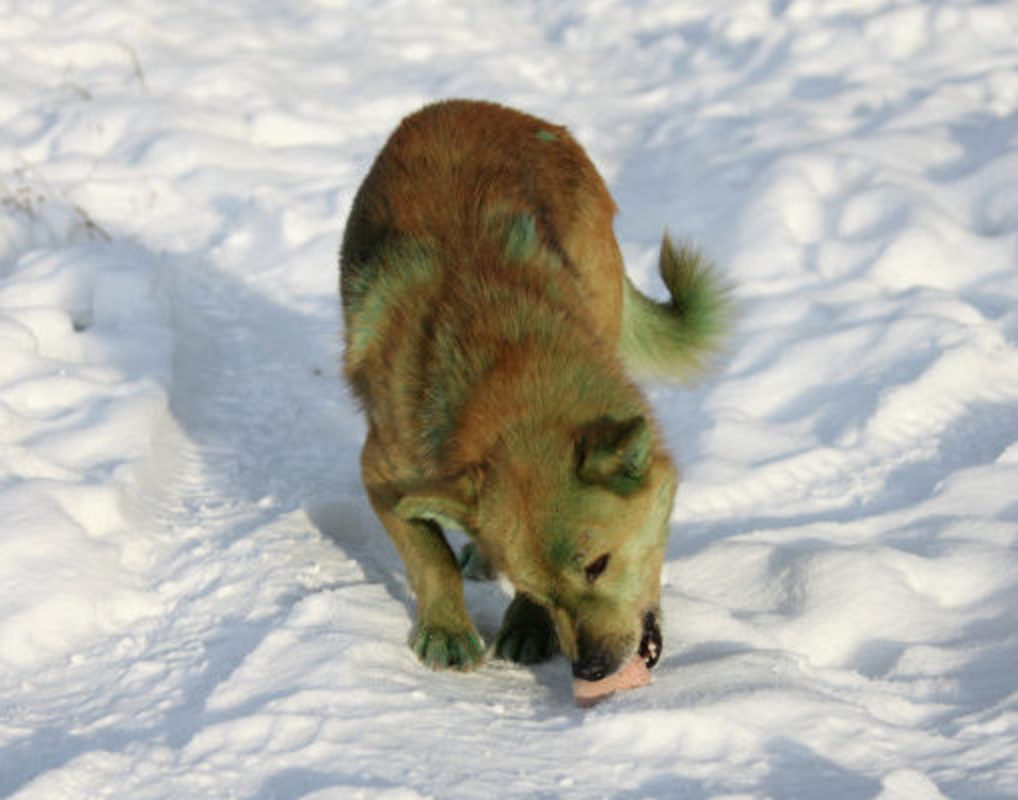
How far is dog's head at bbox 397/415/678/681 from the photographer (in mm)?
2707

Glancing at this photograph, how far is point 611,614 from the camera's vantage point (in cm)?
281

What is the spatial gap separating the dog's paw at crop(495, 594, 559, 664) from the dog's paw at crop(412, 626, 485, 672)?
8 cm

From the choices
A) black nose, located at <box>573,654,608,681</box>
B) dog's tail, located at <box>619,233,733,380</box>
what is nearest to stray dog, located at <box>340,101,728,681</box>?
black nose, located at <box>573,654,608,681</box>

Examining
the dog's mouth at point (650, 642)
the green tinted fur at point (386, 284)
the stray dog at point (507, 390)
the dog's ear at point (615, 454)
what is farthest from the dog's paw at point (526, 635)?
the green tinted fur at point (386, 284)

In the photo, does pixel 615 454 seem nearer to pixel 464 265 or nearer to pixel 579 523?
pixel 579 523

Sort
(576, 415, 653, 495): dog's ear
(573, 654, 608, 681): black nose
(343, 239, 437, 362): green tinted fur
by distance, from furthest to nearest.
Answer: (343, 239, 437, 362): green tinted fur → (573, 654, 608, 681): black nose → (576, 415, 653, 495): dog's ear

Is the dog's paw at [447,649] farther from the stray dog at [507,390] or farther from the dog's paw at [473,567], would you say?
the dog's paw at [473,567]

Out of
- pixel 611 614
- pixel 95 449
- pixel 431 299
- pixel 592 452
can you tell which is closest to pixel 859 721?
Answer: pixel 611 614

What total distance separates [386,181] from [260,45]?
4.53 metres

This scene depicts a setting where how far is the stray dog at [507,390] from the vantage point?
276 centimetres

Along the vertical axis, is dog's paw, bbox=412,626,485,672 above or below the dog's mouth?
below

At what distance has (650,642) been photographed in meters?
3.05

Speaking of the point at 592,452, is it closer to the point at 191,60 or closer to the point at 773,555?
the point at 773,555

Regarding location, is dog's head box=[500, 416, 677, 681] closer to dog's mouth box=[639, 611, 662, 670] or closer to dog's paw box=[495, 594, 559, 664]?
dog's mouth box=[639, 611, 662, 670]
